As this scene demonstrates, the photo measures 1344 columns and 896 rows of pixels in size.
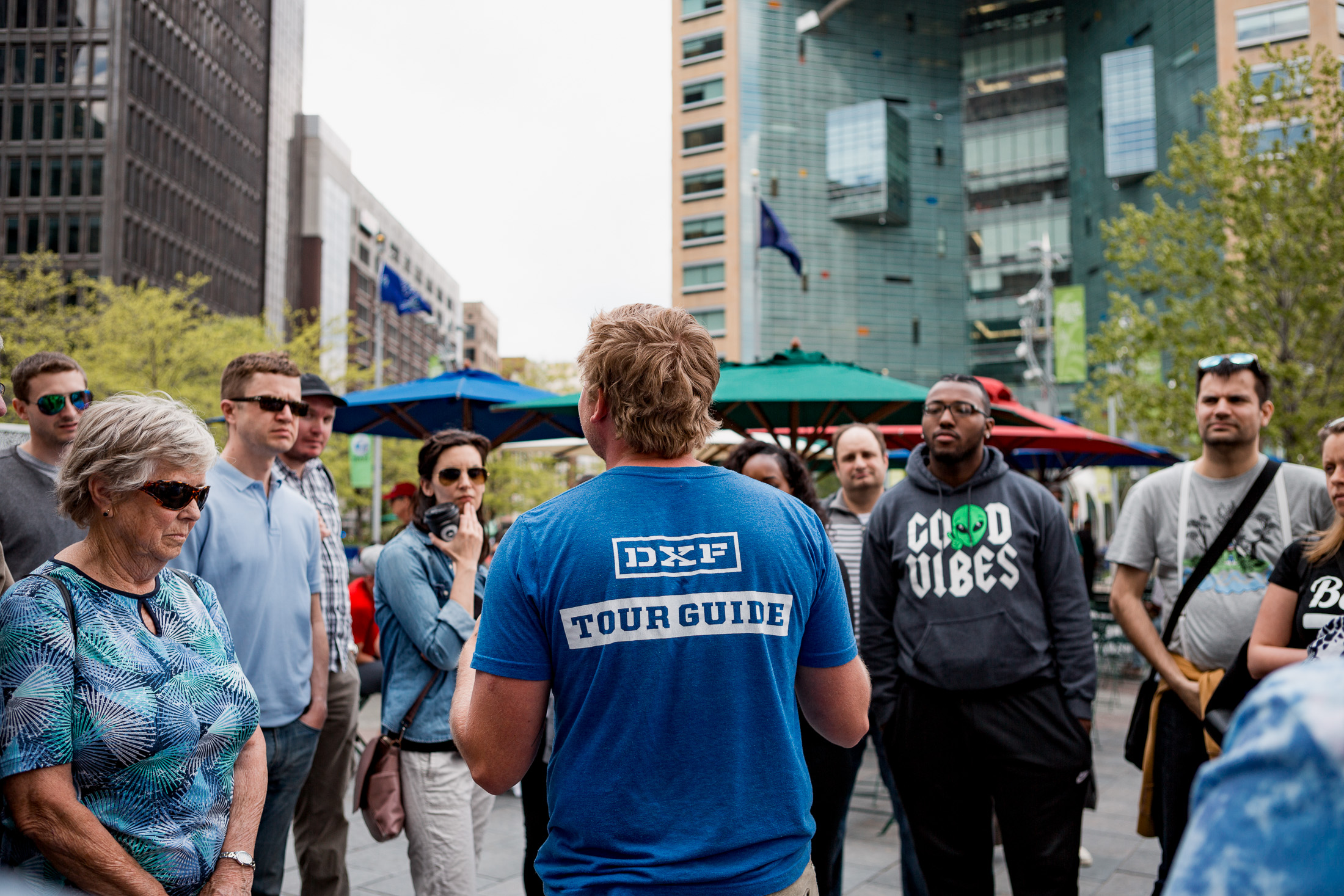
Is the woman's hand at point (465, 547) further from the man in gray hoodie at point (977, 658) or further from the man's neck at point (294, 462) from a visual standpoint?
the man's neck at point (294, 462)

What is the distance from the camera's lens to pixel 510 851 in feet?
19.1

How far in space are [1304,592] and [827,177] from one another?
59986mm

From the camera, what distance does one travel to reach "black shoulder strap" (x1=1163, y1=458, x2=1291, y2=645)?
12.1 feet

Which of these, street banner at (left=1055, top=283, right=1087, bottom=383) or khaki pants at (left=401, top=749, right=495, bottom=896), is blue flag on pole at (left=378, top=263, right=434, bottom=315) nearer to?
street banner at (left=1055, top=283, right=1087, bottom=383)

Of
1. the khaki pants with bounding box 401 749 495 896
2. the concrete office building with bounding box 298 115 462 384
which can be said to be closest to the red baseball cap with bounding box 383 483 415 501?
the khaki pants with bounding box 401 749 495 896

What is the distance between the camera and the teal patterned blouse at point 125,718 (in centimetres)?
205

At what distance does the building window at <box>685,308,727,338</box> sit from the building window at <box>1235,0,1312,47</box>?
29.5 m

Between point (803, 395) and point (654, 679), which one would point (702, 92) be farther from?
point (654, 679)

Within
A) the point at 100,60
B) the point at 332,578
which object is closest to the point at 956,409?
the point at 332,578

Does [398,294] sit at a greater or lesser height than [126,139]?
lesser

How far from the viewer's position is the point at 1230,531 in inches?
145

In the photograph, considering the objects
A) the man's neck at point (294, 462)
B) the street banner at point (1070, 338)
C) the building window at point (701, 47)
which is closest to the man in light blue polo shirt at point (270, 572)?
the man's neck at point (294, 462)

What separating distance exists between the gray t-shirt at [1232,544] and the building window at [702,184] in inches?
2369

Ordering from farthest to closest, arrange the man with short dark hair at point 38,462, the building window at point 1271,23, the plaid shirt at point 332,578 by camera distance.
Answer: the building window at point 1271,23 → the plaid shirt at point 332,578 → the man with short dark hair at point 38,462
